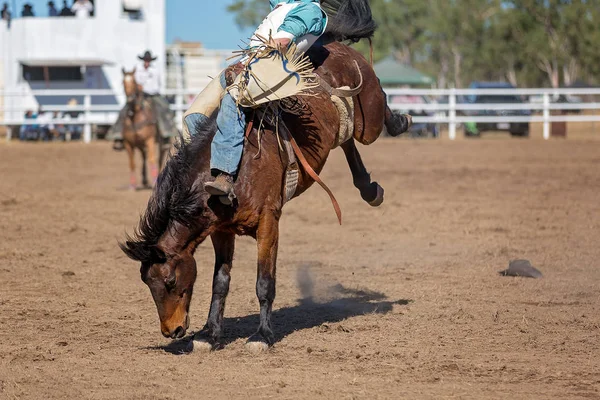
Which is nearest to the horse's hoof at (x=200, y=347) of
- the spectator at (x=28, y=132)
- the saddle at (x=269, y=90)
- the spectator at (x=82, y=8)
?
the saddle at (x=269, y=90)

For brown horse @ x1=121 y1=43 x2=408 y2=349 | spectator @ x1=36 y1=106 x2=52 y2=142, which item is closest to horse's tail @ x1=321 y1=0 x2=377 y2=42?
brown horse @ x1=121 y1=43 x2=408 y2=349

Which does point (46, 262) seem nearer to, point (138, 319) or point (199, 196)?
point (138, 319)

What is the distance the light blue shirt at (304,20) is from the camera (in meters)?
5.80

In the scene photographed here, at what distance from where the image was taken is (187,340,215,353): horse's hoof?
18.1 feet

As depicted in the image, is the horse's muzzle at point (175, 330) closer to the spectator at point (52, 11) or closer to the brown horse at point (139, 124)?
the brown horse at point (139, 124)

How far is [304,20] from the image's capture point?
19.3ft

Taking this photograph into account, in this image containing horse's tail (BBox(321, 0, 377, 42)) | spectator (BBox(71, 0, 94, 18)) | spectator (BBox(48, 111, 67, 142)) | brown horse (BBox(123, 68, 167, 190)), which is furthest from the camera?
spectator (BBox(71, 0, 94, 18))

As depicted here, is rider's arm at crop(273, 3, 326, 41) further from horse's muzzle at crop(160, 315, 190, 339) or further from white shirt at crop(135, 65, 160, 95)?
white shirt at crop(135, 65, 160, 95)

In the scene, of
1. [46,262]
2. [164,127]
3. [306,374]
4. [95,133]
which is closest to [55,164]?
[164,127]

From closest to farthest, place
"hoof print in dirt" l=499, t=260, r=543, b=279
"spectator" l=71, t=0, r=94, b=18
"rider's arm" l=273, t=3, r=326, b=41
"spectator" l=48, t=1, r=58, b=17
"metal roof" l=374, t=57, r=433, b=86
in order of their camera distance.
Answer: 1. "rider's arm" l=273, t=3, r=326, b=41
2. "hoof print in dirt" l=499, t=260, r=543, b=279
3. "spectator" l=71, t=0, r=94, b=18
4. "spectator" l=48, t=1, r=58, b=17
5. "metal roof" l=374, t=57, r=433, b=86

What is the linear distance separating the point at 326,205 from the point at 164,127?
4.02 m

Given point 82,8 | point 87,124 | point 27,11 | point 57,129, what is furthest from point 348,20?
point 27,11

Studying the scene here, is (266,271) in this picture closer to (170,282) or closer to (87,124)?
(170,282)

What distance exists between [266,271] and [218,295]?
0.38 metres
